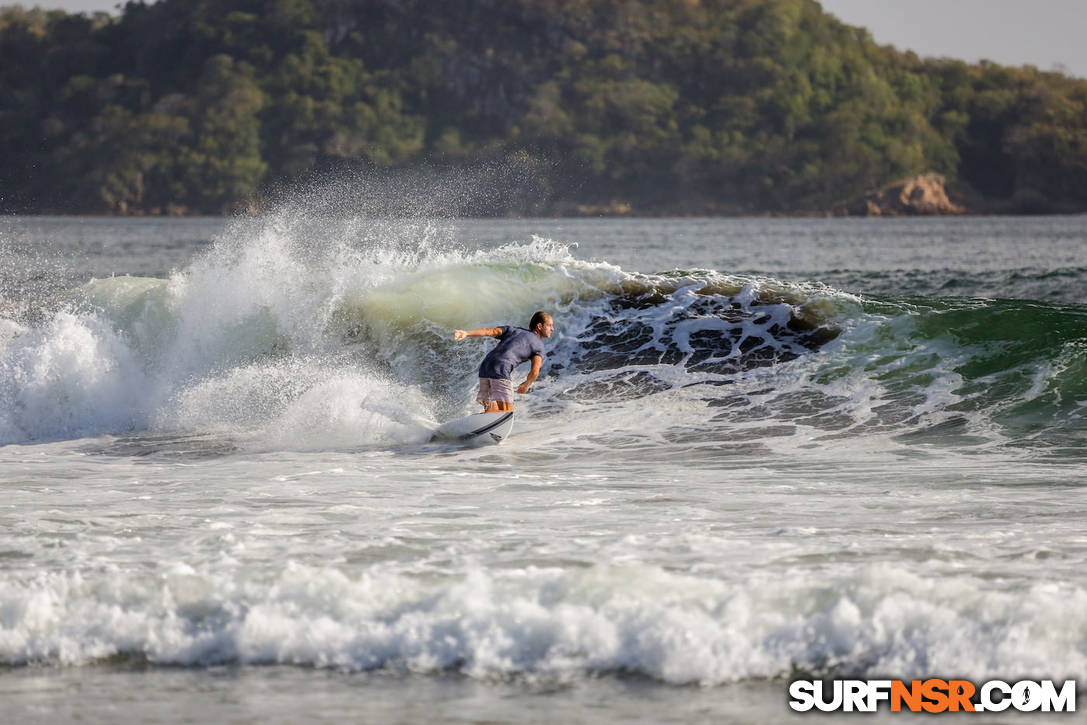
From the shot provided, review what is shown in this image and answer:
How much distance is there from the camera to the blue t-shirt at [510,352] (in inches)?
522

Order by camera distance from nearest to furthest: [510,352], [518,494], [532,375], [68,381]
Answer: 1. [518,494]
2. [532,375]
3. [510,352]
4. [68,381]

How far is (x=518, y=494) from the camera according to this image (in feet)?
34.3

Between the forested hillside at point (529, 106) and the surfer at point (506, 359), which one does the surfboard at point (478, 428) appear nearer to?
the surfer at point (506, 359)

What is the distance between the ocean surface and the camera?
260 inches

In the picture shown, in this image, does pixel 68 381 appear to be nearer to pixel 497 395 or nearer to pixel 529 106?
pixel 497 395

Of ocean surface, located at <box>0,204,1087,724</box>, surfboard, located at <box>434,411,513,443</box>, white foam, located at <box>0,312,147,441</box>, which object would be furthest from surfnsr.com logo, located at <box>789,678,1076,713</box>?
white foam, located at <box>0,312,147,441</box>

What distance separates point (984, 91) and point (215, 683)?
195 metres

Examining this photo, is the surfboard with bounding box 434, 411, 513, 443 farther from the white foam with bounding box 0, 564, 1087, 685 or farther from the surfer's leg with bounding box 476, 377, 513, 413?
the white foam with bounding box 0, 564, 1087, 685

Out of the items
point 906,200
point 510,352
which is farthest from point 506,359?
point 906,200

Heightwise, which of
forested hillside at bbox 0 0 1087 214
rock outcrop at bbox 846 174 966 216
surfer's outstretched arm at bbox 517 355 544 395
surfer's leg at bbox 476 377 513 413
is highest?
forested hillside at bbox 0 0 1087 214

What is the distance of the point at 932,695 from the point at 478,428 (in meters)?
7.37

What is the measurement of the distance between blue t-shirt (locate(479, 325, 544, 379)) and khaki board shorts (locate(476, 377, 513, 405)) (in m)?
0.05

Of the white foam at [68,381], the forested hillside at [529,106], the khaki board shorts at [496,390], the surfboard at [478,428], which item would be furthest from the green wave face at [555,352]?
the forested hillside at [529,106]

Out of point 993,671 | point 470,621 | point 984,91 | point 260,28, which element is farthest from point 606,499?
point 984,91
